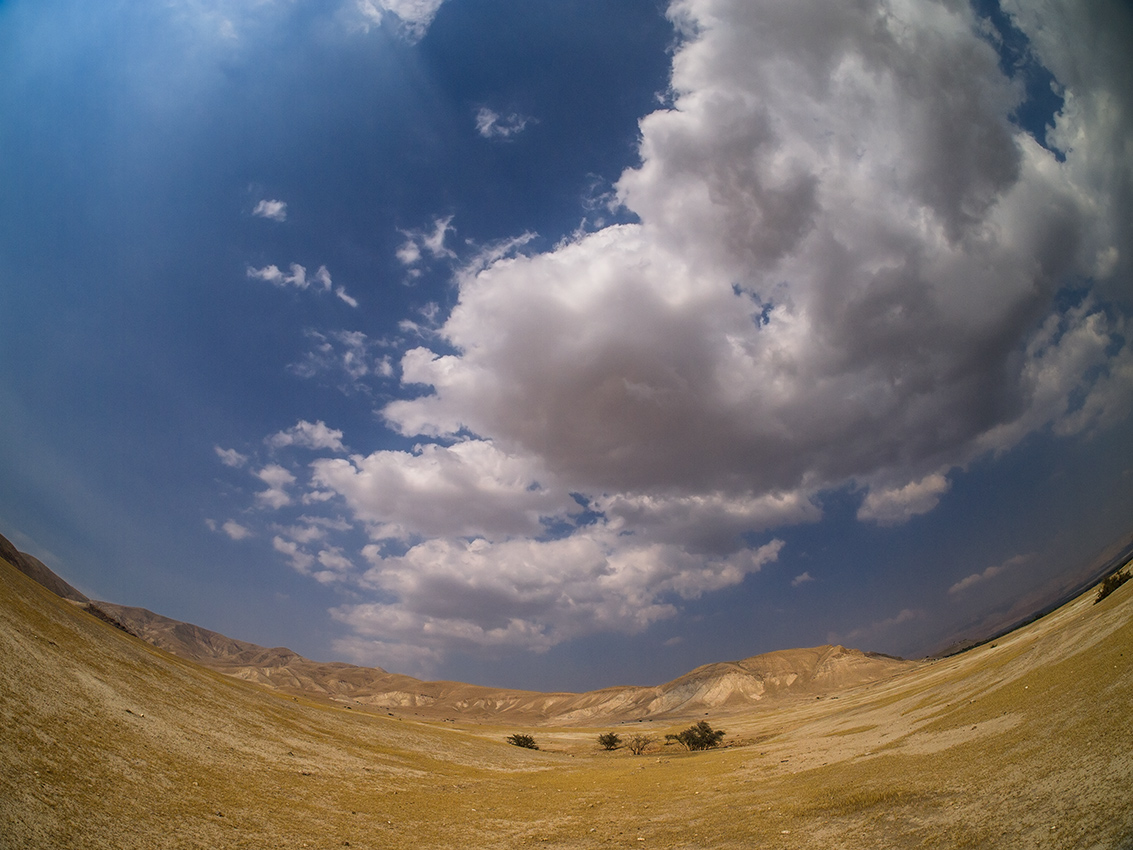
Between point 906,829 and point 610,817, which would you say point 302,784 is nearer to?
point 610,817

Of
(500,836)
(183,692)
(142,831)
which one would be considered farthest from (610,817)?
(183,692)

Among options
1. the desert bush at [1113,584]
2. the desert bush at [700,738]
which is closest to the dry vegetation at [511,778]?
the desert bush at [1113,584]

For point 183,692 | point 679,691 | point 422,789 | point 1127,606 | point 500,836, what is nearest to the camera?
point 500,836

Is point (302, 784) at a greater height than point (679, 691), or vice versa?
point (679, 691)

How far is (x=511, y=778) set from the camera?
1394 inches

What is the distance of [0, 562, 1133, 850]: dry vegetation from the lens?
1204 centimetres

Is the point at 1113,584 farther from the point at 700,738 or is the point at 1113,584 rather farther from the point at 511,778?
the point at 511,778

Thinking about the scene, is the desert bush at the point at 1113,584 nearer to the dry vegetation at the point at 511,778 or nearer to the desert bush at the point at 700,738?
the dry vegetation at the point at 511,778

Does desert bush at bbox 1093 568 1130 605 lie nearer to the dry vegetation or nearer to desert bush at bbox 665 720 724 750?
the dry vegetation

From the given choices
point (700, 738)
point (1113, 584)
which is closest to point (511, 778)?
point (700, 738)

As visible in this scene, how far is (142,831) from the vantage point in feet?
43.0

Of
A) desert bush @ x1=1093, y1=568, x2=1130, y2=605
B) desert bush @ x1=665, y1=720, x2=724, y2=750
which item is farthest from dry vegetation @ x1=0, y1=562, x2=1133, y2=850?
desert bush @ x1=665, y1=720, x2=724, y2=750

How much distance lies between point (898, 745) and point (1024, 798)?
55.1 ft

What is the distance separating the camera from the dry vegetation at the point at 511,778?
12.0m
